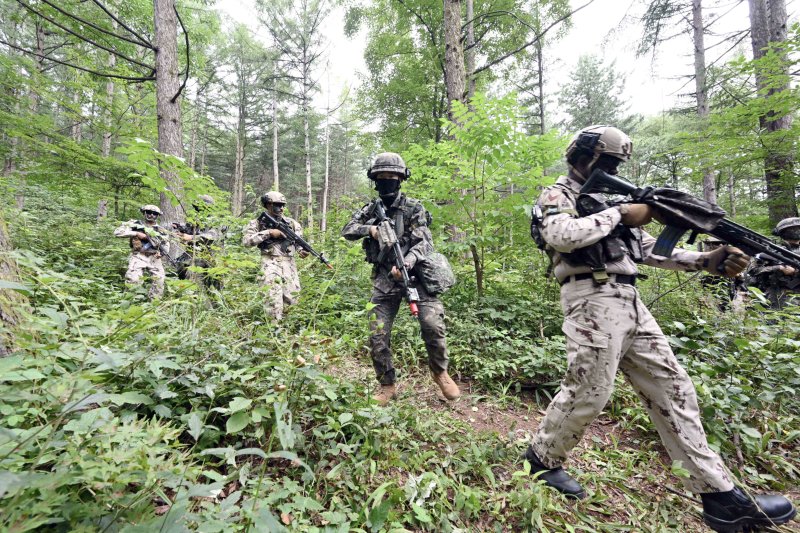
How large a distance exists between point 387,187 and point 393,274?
992 millimetres

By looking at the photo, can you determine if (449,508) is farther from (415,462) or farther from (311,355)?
(311,355)

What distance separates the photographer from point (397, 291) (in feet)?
10.5

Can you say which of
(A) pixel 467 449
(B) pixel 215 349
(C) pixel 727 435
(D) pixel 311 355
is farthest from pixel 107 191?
(C) pixel 727 435

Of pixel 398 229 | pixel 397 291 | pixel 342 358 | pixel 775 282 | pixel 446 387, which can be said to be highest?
pixel 398 229

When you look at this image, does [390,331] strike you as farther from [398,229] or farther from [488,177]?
[488,177]

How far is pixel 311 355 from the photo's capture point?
2059 mm

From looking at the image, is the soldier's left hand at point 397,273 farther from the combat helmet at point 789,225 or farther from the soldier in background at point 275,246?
the combat helmet at point 789,225

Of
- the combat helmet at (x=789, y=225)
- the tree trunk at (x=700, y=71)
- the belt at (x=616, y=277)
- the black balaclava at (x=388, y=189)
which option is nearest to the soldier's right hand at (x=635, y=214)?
the belt at (x=616, y=277)

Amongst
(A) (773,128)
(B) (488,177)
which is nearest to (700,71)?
(A) (773,128)

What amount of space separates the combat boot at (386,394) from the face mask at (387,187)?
1979 mm

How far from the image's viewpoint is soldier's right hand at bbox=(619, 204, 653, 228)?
2.04 meters

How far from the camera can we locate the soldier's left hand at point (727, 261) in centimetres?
204

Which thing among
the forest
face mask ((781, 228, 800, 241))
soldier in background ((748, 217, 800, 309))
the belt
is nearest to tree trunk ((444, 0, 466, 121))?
the forest

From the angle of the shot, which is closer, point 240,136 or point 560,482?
point 560,482
